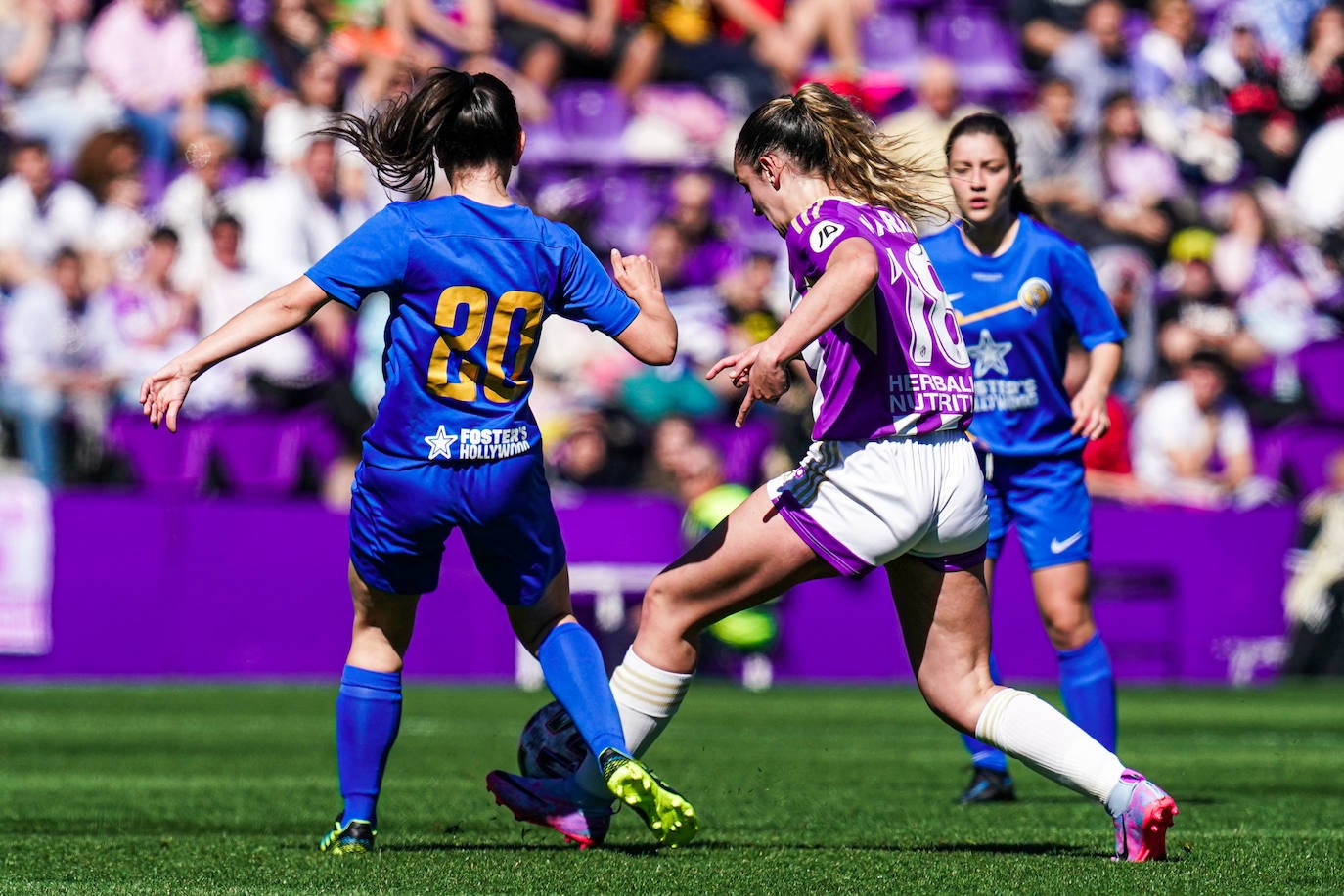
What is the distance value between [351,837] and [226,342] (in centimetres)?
135

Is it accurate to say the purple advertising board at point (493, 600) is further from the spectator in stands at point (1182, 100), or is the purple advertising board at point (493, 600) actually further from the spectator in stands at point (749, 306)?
the spectator in stands at point (1182, 100)

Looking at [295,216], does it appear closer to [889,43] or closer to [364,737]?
[889,43]

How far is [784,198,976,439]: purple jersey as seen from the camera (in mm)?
4930

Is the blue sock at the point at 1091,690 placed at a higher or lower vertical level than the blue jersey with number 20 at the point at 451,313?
lower

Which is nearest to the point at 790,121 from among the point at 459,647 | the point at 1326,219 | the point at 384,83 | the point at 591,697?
the point at 591,697

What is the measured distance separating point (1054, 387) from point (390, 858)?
9.97 ft

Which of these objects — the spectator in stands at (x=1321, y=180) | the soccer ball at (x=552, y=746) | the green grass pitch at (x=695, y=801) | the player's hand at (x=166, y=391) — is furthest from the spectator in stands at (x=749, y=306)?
the player's hand at (x=166, y=391)

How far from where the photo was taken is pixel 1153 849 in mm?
4883

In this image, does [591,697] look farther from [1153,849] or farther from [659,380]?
[659,380]

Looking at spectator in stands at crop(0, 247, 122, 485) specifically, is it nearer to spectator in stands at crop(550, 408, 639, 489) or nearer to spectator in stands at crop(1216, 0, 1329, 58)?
spectator in stands at crop(550, 408, 639, 489)

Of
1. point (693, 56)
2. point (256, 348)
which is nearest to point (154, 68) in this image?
point (256, 348)

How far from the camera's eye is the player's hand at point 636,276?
5.06 meters

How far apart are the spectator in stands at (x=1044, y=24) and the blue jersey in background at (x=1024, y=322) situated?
34.7 feet

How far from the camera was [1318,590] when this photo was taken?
1269 cm
